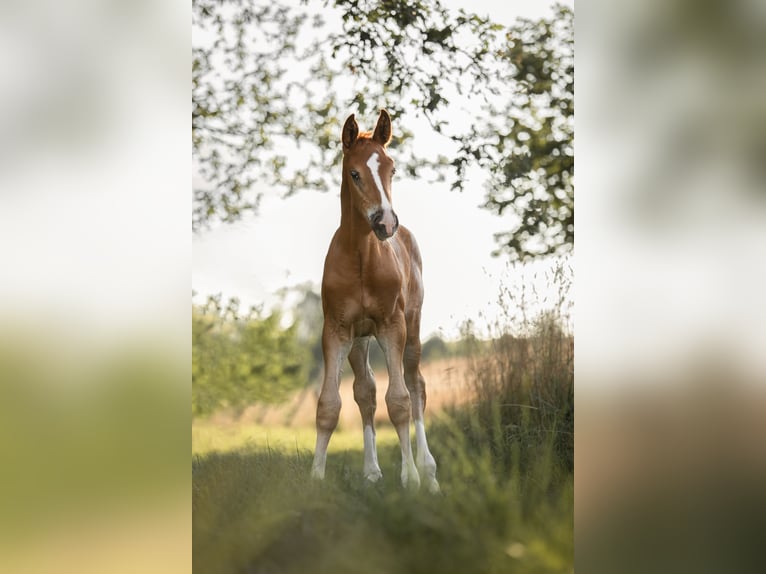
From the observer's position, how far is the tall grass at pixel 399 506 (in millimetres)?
3092

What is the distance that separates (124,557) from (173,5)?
187 cm

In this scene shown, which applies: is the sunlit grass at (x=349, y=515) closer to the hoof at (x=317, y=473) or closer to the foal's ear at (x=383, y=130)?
the hoof at (x=317, y=473)

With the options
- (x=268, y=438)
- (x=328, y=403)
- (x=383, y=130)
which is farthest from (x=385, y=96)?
(x=268, y=438)

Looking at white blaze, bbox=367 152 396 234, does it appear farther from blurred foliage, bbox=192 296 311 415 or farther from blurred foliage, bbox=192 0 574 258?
blurred foliage, bbox=192 296 311 415

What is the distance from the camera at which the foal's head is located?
323cm

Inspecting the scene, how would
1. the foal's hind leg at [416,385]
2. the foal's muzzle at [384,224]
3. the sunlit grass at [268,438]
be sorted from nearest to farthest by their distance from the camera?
the foal's muzzle at [384,224], the sunlit grass at [268,438], the foal's hind leg at [416,385]

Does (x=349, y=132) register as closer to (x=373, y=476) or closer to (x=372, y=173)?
(x=372, y=173)

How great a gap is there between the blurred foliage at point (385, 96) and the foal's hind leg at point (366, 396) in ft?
2.57

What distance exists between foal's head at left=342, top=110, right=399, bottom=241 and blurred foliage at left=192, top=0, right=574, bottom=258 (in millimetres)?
305

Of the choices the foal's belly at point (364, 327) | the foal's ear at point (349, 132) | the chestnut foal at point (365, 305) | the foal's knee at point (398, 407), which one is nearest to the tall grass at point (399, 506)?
the chestnut foal at point (365, 305)

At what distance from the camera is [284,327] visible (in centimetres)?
357

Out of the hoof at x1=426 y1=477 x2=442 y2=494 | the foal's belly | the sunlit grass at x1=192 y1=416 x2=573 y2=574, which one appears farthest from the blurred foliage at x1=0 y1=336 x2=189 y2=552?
the hoof at x1=426 y1=477 x2=442 y2=494

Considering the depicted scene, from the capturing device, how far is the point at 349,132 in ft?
11.1

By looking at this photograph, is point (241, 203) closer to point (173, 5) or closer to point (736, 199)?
point (173, 5)
